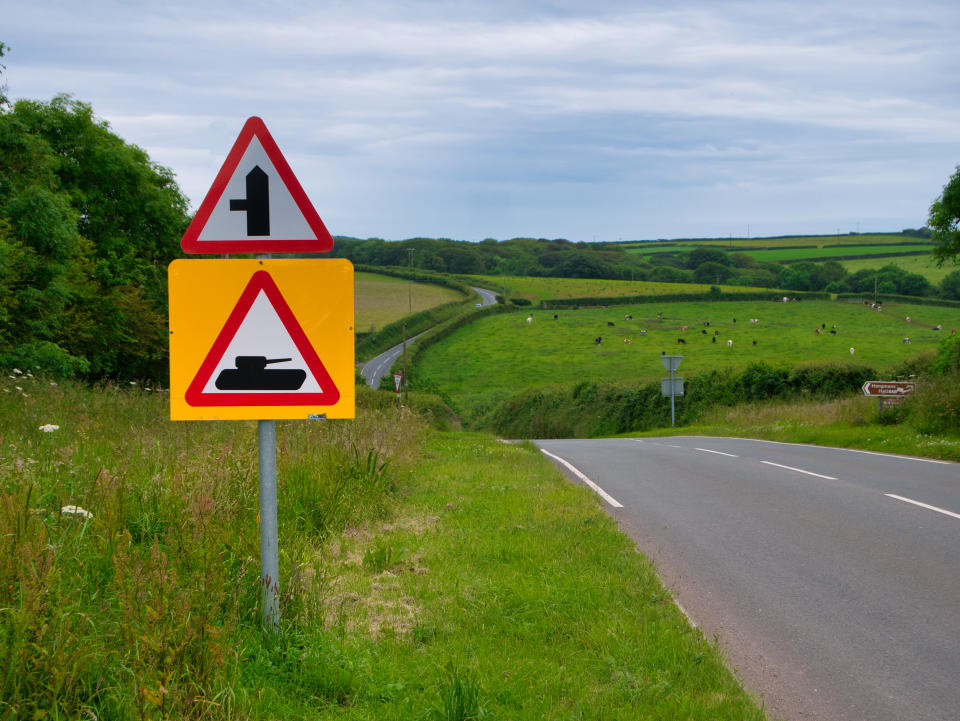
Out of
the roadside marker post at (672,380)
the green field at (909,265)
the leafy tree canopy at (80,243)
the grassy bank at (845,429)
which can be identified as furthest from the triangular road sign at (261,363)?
the green field at (909,265)

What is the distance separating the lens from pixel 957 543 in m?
7.56

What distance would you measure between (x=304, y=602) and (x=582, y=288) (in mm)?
104919

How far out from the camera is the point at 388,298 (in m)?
85.8

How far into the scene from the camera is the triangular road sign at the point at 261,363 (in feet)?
12.6

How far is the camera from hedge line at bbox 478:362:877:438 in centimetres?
3609

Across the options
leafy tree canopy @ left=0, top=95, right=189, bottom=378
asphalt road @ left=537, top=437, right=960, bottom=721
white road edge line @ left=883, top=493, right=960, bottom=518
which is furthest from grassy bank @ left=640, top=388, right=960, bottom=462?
leafy tree canopy @ left=0, top=95, right=189, bottom=378

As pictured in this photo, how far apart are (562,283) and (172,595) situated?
359ft

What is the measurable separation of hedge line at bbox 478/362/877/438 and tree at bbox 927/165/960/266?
833 centimetres

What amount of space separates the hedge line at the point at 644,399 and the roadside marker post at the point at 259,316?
35.0 meters

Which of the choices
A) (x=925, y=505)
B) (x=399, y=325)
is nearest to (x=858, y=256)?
(x=399, y=325)

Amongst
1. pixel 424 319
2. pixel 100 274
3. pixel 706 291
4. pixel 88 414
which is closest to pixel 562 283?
pixel 706 291

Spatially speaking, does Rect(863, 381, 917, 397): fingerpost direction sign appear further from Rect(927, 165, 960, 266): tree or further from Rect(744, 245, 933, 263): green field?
Rect(744, 245, 933, 263): green field

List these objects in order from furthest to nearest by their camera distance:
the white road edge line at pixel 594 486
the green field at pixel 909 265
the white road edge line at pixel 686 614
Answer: the green field at pixel 909 265, the white road edge line at pixel 594 486, the white road edge line at pixel 686 614

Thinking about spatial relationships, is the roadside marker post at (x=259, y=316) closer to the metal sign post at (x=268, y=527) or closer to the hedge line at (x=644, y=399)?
the metal sign post at (x=268, y=527)
